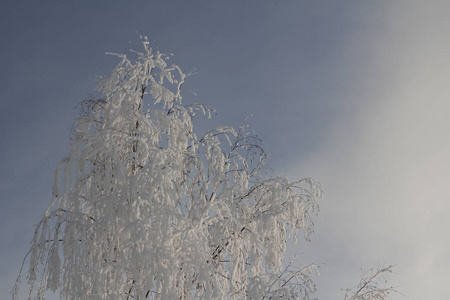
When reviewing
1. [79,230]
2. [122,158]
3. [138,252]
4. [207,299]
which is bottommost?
[207,299]

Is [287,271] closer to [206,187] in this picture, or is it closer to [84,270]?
[206,187]

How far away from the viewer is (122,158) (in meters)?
5.10

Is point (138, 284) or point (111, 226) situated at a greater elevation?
point (111, 226)

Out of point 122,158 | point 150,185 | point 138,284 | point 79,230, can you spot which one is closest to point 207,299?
point 138,284

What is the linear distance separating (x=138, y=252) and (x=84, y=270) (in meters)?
0.76

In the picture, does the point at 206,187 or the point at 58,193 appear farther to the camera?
the point at 206,187

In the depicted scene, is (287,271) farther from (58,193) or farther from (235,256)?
(58,193)

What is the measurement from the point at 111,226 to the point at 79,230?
302 mm

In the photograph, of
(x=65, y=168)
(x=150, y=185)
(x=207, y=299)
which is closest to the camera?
(x=207, y=299)

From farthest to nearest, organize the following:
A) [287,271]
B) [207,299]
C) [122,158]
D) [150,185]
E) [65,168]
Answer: [287,271]
[122,158]
[65,168]
[150,185]
[207,299]

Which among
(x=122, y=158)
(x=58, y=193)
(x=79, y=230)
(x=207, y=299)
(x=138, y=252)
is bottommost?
(x=207, y=299)

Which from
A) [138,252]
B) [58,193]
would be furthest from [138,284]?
[58,193]

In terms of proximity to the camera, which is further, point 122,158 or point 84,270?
point 122,158

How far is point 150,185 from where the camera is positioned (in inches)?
174
